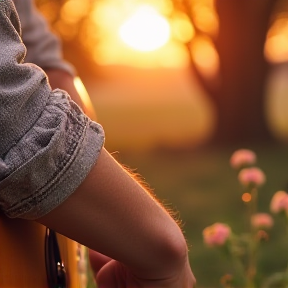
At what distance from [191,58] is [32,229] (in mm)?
11725

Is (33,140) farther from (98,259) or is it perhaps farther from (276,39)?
(276,39)

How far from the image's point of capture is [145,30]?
53.2 feet

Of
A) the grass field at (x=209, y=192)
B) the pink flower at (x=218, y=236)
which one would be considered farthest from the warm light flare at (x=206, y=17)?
the pink flower at (x=218, y=236)

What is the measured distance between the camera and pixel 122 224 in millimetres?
1017

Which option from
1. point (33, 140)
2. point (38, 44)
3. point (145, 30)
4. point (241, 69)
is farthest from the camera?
point (145, 30)

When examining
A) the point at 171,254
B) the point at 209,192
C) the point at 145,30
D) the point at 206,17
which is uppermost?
the point at 171,254

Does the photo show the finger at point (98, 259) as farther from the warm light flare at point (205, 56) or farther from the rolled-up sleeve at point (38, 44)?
the warm light flare at point (205, 56)

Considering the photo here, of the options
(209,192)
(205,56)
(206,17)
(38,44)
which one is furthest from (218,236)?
(205,56)

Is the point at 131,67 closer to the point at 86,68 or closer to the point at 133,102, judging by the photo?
the point at 133,102

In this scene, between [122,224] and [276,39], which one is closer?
[122,224]

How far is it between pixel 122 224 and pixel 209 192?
7.43 metres

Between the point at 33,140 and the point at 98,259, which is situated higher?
the point at 33,140

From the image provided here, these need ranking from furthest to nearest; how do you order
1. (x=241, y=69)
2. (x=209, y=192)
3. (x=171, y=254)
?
(x=241, y=69) → (x=209, y=192) → (x=171, y=254)

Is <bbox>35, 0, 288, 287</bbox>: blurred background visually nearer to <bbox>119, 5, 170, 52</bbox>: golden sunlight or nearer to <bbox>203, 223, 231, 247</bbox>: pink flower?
<bbox>119, 5, 170, 52</bbox>: golden sunlight
